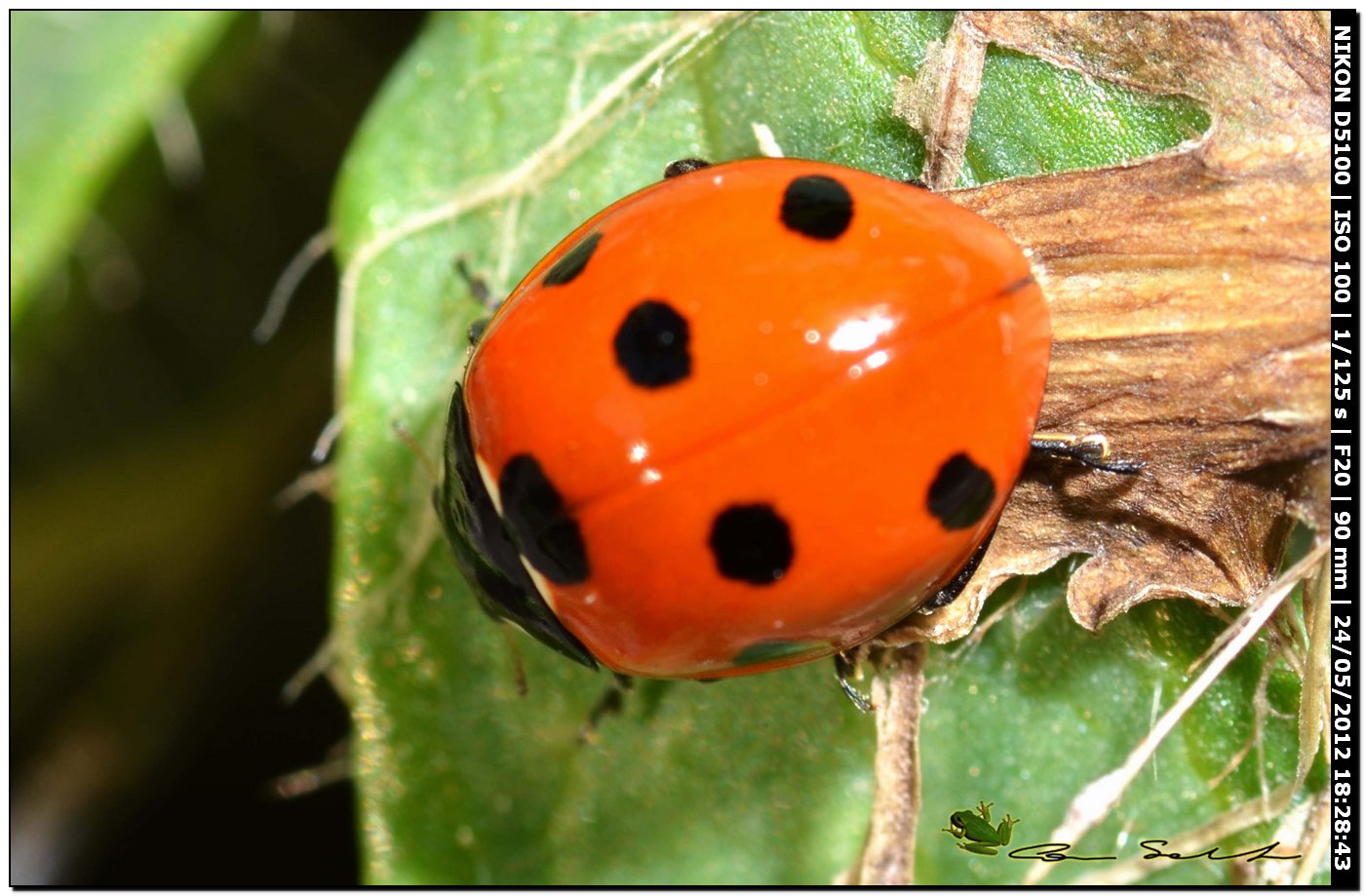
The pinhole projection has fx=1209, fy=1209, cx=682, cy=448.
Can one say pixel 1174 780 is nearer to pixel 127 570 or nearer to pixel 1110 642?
pixel 1110 642

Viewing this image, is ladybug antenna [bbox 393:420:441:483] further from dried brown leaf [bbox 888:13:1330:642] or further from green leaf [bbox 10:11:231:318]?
dried brown leaf [bbox 888:13:1330:642]

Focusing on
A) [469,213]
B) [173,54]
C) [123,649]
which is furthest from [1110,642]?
[123,649]

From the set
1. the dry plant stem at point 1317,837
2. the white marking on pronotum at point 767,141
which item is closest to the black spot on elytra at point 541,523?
the white marking on pronotum at point 767,141


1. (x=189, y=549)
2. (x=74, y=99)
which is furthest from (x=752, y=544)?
(x=189, y=549)

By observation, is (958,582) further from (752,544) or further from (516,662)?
(516,662)

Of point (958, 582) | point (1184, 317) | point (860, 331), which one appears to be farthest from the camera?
point (958, 582)

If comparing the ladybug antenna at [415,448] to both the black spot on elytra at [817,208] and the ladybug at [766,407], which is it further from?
the black spot on elytra at [817,208]
